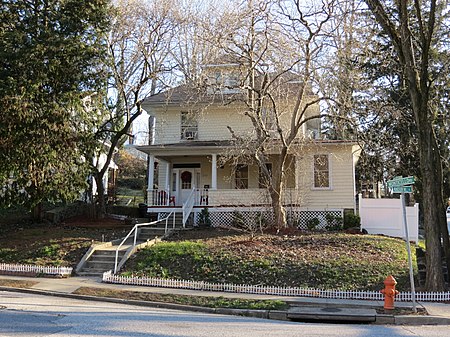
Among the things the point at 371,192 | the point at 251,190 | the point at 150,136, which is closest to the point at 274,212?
the point at 251,190

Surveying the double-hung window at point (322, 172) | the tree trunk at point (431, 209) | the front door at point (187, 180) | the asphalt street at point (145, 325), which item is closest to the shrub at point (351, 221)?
the double-hung window at point (322, 172)

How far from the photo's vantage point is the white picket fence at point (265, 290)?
11.3 m

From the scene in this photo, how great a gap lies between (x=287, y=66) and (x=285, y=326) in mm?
10703

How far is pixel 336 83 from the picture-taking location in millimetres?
16359

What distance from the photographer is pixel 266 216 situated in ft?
67.6

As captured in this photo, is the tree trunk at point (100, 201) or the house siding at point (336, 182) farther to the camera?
the tree trunk at point (100, 201)

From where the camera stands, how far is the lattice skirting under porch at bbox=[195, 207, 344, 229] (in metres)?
20.6

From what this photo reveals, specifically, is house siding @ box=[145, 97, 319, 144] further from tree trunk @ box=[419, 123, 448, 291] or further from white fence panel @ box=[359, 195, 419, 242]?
tree trunk @ box=[419, 123, 448, 291]

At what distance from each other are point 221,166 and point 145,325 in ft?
50.0

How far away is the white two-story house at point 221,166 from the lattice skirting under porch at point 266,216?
5 cm

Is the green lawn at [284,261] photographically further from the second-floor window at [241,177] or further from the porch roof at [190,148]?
the second-floor window at [241,177]

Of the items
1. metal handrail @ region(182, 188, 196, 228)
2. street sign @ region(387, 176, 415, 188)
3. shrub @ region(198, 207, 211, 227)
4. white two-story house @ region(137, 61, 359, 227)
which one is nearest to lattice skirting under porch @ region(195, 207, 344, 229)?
white two-story house @ region(137, 61, 359, 227)

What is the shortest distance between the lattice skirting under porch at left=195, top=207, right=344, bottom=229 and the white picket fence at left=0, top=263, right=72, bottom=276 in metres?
8.42

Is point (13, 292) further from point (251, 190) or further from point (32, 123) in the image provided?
point (251, 190)
